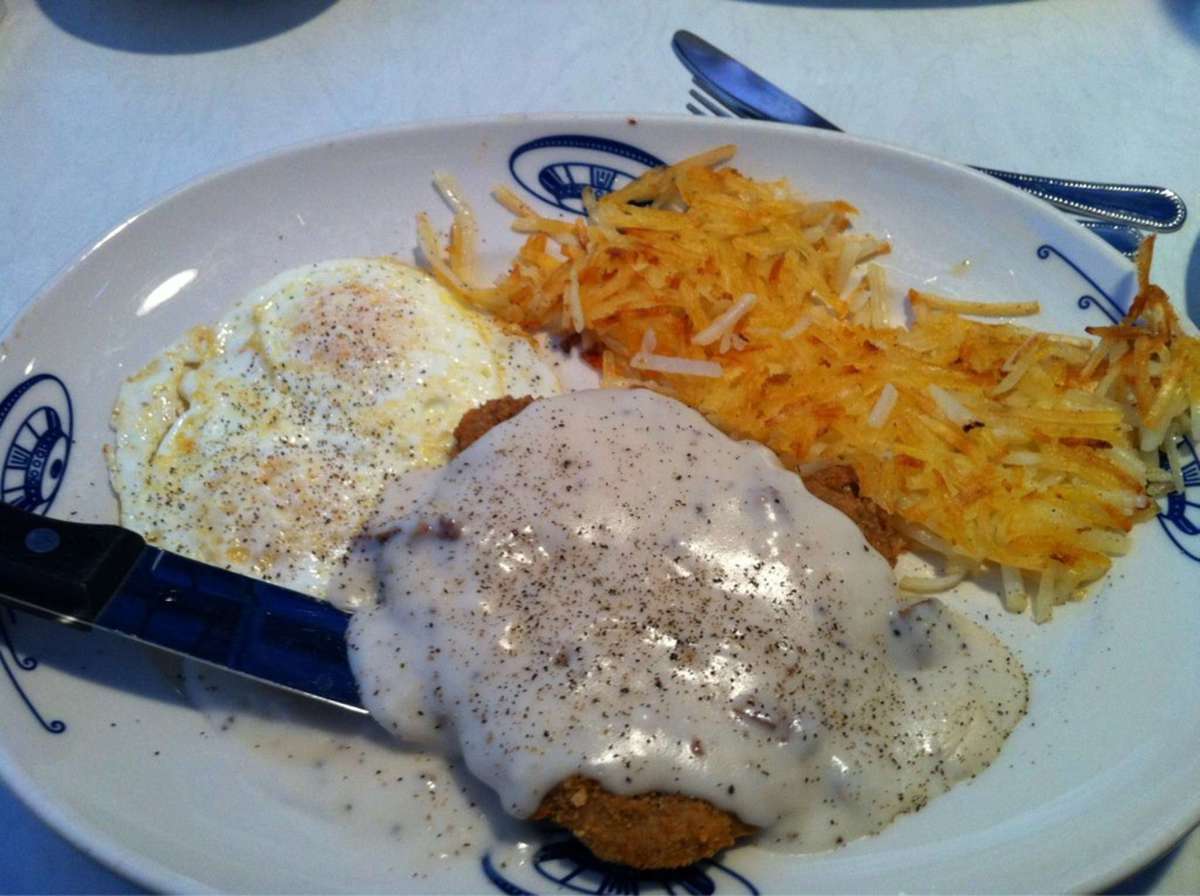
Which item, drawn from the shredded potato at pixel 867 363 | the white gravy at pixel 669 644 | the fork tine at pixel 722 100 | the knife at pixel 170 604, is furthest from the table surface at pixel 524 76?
the white gravy at pixel 669 644

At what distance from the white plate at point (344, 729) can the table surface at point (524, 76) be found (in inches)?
34.7

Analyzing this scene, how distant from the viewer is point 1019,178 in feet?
11.3

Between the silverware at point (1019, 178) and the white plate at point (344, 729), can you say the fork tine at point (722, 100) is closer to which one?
the silverware at point (1019, 178)

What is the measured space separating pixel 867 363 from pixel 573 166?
1.26m

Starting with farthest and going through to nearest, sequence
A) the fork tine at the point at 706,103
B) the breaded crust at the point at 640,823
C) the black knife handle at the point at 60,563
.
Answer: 1. the fork tine at the point at 706,103
2. the black knife handle at the point at 60,563
3. the breaded crust at the point at 640,823

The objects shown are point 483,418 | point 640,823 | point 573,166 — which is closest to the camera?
point 640,823

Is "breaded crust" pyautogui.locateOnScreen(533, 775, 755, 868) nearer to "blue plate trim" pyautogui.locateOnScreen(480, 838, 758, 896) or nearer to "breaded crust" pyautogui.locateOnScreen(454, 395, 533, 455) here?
"blue plate trim" pyautogui.locateOnScreen(480, 838, 758, 896)

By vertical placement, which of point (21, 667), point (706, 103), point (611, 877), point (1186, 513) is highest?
point (706, 103)

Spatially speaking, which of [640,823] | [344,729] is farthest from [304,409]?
[640,823]

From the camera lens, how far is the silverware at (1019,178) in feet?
11.0

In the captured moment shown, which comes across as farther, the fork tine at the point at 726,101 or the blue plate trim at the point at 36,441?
the fork tine at the point at 726,101

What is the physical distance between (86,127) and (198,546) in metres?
2.43

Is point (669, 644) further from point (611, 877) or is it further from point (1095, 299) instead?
point (1095, 299)

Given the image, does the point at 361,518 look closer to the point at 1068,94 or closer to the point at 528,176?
the point at 528,176
